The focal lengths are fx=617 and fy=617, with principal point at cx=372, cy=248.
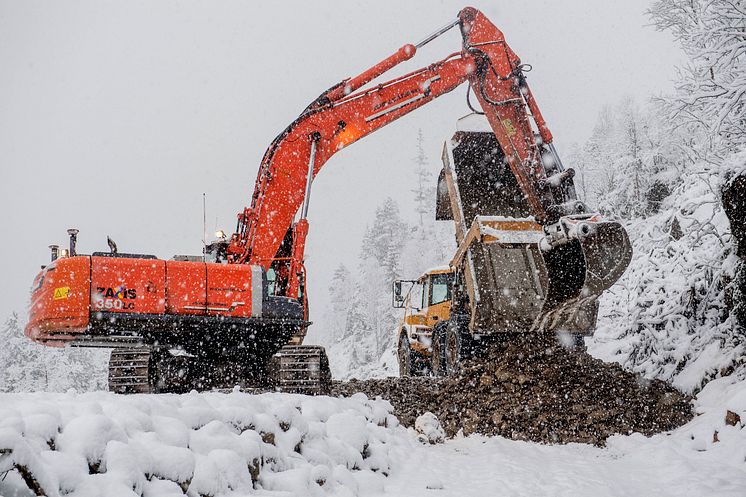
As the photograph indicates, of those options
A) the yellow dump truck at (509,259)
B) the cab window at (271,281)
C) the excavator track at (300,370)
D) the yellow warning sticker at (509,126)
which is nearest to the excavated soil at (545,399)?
the yellow dump truck at (509,259)

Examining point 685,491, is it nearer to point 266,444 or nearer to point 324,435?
point 324,435

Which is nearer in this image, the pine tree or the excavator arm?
the excavator arm

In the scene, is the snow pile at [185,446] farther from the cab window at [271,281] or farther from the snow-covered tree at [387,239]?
the snow-covered tree at [387,239]

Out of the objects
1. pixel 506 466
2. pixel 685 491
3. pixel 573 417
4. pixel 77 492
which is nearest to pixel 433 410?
pixel 573 417

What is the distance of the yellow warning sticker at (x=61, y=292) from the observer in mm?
6695

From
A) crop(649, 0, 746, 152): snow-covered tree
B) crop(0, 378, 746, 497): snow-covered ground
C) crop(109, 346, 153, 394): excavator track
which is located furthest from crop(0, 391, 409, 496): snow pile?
crop(649, 0, 746, 152): snow-covered tree

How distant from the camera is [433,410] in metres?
8.02

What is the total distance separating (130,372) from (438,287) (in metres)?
7.09

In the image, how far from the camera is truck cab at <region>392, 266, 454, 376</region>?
12.5 meters

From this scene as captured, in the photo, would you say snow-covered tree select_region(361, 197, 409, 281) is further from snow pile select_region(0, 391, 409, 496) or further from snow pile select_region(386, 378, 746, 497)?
snow pile select_region(0, 391, 409, 496)

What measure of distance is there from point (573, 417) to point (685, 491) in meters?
2.40

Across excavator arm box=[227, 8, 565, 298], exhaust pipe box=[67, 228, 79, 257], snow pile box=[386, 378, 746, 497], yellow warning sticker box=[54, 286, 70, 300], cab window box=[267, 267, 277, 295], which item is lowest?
snow pile box=[386, 378, 746, 497]

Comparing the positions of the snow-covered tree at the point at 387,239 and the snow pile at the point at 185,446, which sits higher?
the snow-covered tree at the point at 387,239

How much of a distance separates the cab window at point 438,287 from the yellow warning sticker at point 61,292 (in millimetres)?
7507
